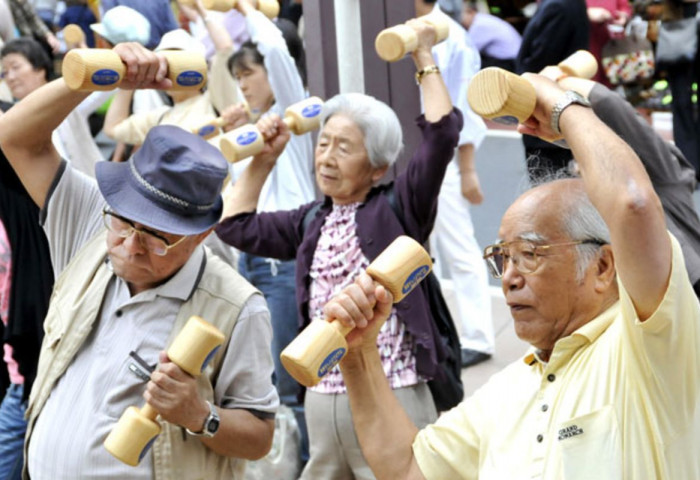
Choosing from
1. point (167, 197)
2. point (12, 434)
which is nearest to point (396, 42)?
point (167, 197)

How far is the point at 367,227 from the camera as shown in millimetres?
4227

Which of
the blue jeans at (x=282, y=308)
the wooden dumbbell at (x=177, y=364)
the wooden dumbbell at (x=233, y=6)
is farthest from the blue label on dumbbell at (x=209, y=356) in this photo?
the wooden dumbbell at (x=233, y=6)

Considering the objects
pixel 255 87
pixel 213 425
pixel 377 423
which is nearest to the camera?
pixel 377 423

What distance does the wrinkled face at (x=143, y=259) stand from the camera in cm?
325

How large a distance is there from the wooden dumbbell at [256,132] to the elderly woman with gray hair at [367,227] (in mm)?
245

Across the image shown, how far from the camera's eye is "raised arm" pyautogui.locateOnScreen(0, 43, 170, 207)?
11.2 ft

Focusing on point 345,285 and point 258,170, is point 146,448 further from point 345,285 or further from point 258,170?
point 258,170

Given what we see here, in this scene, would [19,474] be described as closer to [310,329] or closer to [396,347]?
[396,347]

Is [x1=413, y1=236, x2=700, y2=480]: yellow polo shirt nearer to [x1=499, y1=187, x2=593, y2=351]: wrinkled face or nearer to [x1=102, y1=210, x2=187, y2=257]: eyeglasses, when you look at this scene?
[x1=499, y1=187, x2=593, y2=351]: wrinkled face

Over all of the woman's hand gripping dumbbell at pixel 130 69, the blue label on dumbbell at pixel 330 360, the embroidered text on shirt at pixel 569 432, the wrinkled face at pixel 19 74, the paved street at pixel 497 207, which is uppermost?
the woman's hand gripping dumbbell at pixel 130 69

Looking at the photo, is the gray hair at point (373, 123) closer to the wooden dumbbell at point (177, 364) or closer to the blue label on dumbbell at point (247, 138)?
the blue label on dumbbell at point (247, 138)

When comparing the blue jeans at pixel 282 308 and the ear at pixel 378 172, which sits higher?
the ear at pixel 378 172

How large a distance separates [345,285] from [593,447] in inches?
75.3

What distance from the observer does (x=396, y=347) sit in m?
4.19
